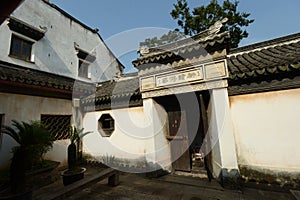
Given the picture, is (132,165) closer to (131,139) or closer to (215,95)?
(131,139)

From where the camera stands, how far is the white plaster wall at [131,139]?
517cm

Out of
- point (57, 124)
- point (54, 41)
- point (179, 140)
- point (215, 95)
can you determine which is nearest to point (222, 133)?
point (215, 95)

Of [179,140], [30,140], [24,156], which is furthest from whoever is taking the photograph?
[179,140]

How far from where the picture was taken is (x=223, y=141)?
407 centimetres

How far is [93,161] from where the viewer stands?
6.61 meters

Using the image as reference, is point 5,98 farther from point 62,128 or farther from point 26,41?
point 26,41

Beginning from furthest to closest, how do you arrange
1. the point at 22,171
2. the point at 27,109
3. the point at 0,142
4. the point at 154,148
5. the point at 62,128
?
the point at 62,128 < the point at 27,109 < the point at 154,148 < the point at 0,142 < the point at 22,171

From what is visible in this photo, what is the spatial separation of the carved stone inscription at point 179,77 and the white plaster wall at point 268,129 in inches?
50.9

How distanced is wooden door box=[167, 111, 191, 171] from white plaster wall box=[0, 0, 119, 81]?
765 cm

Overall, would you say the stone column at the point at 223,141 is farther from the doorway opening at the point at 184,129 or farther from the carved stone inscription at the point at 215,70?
the doorway opening at the point at 184,129

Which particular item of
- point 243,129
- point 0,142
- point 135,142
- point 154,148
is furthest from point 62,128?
point 243,129

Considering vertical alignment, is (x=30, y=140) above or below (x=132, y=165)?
above

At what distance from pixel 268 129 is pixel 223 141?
1.12m

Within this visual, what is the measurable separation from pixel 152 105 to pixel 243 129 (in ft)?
9.06
